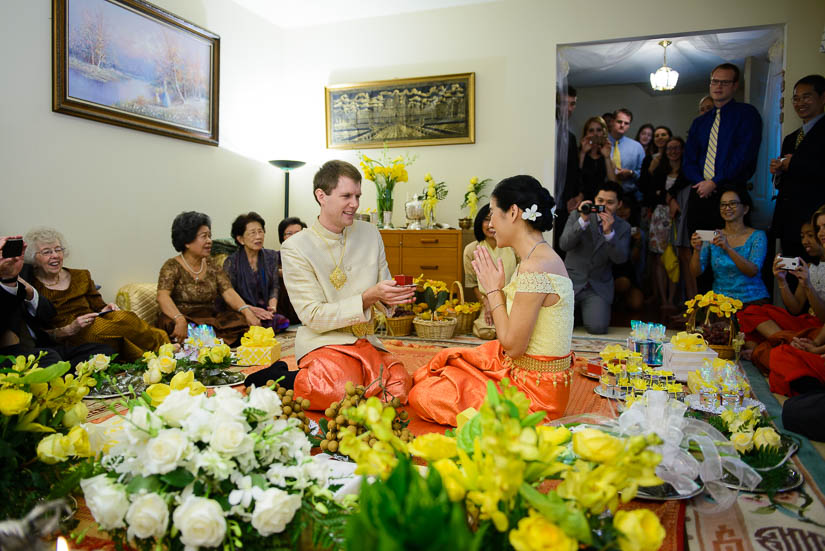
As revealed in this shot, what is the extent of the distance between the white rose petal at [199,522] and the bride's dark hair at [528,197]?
1.84 meters

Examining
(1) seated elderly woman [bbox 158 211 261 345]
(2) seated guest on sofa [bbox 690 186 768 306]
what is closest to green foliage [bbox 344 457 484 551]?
(1) seated elderly woman [bbox 158 211 261 345]

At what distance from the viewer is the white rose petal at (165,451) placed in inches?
37.6

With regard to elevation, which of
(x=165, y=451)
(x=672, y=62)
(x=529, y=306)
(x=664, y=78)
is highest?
(x=672, y=62)

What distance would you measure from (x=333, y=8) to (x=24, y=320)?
468cm

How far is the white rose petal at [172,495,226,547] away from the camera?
93 cm

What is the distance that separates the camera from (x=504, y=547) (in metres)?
0.83

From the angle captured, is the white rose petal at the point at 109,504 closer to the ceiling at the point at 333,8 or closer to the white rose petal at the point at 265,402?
the white rose petal at the point at 265,402

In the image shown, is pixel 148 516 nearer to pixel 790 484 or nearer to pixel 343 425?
pixel 343 425

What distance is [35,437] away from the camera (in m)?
1.35

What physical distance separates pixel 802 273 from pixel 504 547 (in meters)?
3.94

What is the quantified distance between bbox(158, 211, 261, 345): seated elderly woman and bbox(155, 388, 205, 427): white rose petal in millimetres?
3728

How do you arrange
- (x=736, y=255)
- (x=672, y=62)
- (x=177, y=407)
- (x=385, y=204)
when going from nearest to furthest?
(x=177, y=407) → (x=736, y=255) → (x=385, y=204) → (x=672, y=62)

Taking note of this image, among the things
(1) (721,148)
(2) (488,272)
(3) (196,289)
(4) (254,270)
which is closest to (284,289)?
(4) (254,270)

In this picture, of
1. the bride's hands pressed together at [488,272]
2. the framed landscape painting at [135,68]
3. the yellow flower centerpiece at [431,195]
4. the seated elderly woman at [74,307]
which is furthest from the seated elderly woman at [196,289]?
the bride's hands pressed together at [488,272]
